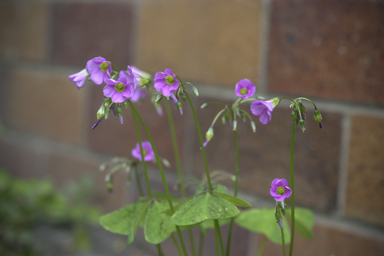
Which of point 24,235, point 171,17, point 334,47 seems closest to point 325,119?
point 334,47

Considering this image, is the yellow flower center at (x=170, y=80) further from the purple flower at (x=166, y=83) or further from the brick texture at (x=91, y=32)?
the brick texture at (x=91, y=32)

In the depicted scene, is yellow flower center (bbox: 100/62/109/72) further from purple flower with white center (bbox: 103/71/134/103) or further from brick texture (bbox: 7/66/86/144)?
brick texture (bbox: 7/66/86/144)

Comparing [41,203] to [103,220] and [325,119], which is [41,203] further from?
[325,119]

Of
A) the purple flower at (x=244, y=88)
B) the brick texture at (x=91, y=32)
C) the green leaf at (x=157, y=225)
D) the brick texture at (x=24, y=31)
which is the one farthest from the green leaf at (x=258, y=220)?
the brick texture at (x=24, y=31)

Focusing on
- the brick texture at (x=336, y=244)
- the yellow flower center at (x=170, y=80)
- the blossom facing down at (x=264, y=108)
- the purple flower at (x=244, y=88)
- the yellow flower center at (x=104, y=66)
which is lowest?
the brick texture at (x=336, y=244)

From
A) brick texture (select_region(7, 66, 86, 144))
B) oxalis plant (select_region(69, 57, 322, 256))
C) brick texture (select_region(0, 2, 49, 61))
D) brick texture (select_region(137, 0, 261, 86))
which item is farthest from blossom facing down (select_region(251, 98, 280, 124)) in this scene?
brick texture (select_region(0, 2, 49, 61))

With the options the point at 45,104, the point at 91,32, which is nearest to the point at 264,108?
the point at 91,32
